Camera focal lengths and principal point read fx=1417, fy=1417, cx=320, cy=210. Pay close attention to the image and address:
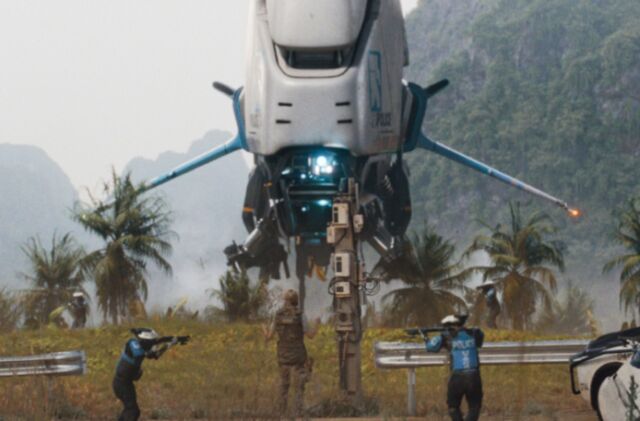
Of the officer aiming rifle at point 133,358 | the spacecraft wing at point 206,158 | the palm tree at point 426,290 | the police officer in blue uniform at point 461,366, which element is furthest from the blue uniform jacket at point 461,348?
the palm tree at point 426,290

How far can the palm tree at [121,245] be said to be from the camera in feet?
151

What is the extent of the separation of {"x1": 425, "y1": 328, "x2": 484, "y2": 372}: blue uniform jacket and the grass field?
0.69 metres

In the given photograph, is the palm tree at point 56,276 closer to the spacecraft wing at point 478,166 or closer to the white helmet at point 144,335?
the spacecraft wing at point 478,166

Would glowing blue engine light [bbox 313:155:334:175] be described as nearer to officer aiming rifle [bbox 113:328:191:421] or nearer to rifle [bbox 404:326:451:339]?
rifle [bbox 404:326:451:339]

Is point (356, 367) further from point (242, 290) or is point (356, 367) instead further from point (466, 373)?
point (242, 290)

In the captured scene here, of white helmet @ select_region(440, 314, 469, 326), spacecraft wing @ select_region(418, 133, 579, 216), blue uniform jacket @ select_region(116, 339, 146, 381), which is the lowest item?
blue uniform jacket @ select_region(116, 339, 146, 381)

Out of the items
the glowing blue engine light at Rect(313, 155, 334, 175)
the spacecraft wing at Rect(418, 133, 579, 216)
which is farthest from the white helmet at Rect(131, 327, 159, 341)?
the spacecraft wing at Rect(418, 133, 579, 216)

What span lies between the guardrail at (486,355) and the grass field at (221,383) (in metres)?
0.50

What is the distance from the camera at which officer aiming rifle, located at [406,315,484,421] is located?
14.2 m

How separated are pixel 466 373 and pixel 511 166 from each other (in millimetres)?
149350

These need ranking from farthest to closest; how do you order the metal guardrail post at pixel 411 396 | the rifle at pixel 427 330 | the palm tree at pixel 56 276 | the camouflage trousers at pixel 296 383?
the palm tree at pixel 56 276
the metal guardrail post at pixel 411 396
the camouflage trousers at pixel 296 383
the rifle at pixel 427 330

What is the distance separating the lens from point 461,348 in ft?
46.7

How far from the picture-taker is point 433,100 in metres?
173

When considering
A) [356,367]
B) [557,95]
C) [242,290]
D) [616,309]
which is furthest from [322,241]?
[557,95]
